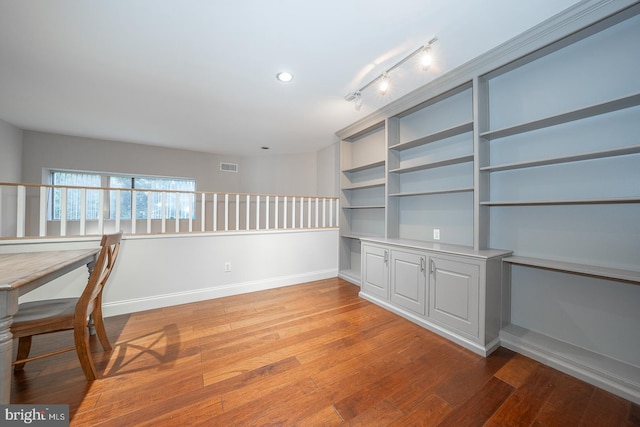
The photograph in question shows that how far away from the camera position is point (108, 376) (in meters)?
1.61

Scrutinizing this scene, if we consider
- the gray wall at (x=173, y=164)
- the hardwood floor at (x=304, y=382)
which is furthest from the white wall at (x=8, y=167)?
the hardwood floor at (x=304, y=382)

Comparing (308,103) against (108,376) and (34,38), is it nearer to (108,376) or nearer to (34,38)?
(34,38)

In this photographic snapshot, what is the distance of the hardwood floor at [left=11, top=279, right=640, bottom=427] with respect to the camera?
131 cm

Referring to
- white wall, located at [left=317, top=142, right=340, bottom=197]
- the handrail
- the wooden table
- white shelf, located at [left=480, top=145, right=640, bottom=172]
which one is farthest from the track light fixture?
the wooden table

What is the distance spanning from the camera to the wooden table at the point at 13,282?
100cm

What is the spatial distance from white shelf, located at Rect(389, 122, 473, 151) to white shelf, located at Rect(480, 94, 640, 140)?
0.24 m

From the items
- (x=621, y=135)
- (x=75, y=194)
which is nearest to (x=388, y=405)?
(x=621, y=135)

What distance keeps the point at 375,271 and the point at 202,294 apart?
7.37 feet

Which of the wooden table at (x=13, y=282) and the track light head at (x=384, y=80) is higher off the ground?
the track light head at (x=384, y=80)

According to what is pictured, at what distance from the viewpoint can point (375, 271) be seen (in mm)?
2945

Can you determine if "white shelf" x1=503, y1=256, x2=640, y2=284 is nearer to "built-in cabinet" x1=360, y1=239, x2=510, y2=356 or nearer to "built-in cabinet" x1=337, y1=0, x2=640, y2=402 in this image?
"built-in cabinet" x1=337, y1=0, x2=640, y2=402

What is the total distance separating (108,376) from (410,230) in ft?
10.4

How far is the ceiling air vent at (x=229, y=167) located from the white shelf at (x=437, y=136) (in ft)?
13.7

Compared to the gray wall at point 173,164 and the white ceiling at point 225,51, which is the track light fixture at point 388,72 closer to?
the white ceiling at point 225,51
